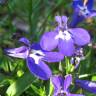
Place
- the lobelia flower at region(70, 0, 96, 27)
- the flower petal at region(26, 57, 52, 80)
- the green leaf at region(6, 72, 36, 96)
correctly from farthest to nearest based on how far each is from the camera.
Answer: the lobelia flower at region(70, 0, 96, 27)
the green leaf at region(6, 72, 36, 96)
the flower petal at region(26, 57, 52, 80)

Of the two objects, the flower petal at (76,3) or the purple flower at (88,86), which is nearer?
the purple flower at (88,86)

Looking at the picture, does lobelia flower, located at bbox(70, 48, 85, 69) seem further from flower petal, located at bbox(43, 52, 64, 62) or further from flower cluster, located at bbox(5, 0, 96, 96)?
flower petal, located at bbox(43, 52, 64, 62)

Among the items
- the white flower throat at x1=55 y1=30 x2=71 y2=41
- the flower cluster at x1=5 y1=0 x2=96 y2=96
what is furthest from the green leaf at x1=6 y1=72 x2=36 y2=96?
the white flower throat at x1=55 y1=30 x2=71 y2=41

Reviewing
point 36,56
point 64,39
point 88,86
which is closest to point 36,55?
point 36,56

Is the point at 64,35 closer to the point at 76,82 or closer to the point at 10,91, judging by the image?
the point at 76,82

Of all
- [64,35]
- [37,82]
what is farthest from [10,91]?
[64,35]

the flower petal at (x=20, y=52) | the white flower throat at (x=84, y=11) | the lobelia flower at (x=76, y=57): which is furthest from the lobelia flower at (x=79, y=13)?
the flower petal at (x=20, y=52)

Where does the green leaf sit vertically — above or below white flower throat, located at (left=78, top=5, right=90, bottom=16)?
below

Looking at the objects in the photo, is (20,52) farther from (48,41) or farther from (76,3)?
(76,3)

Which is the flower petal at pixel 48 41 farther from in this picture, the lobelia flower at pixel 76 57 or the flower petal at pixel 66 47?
the lobelia flower at pixel 76 57
